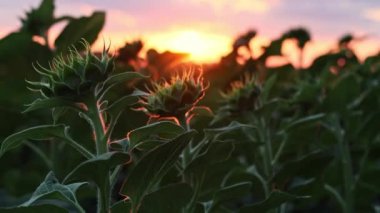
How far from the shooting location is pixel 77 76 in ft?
5.41

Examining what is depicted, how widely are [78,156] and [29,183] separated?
390 mm

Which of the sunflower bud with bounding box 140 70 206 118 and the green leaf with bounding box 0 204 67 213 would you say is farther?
the sunflower bud with bounding box 140 70 206 118

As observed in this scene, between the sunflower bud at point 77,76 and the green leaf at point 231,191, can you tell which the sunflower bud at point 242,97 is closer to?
the green leaf at point 231,191

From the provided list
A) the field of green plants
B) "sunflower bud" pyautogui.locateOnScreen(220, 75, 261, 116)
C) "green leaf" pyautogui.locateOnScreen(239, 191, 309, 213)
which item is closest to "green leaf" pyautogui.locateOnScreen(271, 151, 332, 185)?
the field of green plants

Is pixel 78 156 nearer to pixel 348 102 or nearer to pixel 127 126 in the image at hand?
pixel 127 126

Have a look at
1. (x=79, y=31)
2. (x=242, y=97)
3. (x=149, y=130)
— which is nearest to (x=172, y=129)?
(x=149, y=130)

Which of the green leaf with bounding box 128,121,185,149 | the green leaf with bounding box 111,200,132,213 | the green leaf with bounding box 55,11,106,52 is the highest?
the green leaf with bounding box 55,11,106,52

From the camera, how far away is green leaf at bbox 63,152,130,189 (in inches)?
60.2

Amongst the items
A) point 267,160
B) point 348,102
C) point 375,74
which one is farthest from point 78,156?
point 375,74

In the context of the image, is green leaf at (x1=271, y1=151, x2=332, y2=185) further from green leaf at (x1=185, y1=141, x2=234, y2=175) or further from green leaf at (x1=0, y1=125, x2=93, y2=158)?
green leaf at (x1=0, y1=125, x2=93, y2=158)

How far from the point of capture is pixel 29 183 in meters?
3.32

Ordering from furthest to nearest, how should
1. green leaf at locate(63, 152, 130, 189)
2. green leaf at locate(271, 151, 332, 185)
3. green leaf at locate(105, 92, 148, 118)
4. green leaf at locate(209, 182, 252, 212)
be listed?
green leaf at locate(271, 151, 332, 185) → green leaf at locate(209, 182, 252, 212) → green leaf at locate(105, 92, 148, 118) → green leaf at locate(63, 152, 130, 189)

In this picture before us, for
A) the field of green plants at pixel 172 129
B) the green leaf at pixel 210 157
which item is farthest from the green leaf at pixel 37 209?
the green leaf at pixel 210 157

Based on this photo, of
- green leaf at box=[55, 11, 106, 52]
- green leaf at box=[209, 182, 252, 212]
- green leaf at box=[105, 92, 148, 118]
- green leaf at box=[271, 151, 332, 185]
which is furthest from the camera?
green leaf at box=[55, 11, 106, 52]
